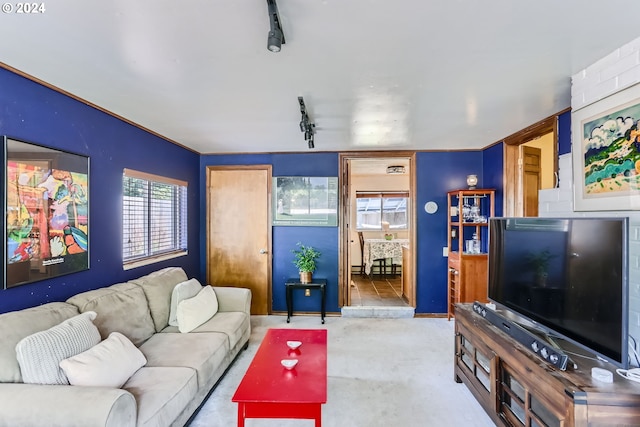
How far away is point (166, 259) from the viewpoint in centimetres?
365

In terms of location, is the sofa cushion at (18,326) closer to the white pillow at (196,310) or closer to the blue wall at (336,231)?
the white pillow at (196,310)

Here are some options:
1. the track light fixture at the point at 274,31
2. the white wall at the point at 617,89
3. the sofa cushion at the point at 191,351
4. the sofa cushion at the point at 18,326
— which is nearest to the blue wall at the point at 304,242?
the sofa cushion at the point at 191,351

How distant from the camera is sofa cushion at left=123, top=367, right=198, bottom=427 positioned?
165 centimetres

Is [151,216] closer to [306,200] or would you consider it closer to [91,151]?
[91,151]

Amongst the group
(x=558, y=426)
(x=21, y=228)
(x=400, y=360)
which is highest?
(x=21, y=228)

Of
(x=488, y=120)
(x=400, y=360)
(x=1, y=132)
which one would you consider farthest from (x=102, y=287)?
(x=488, y=120)

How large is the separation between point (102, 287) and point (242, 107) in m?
2.00

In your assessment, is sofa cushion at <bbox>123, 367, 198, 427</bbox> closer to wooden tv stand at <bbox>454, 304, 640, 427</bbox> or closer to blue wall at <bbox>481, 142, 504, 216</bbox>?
wooden tv stand at <bbox>454, 304, 640, 427</bbox>

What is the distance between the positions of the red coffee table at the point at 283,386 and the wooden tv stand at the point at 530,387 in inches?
44.1

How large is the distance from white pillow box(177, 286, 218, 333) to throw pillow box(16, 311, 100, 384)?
91 cm

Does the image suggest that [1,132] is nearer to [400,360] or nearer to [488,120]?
[400,360]

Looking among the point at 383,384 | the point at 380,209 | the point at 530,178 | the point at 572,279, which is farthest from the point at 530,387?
the point at 380,209

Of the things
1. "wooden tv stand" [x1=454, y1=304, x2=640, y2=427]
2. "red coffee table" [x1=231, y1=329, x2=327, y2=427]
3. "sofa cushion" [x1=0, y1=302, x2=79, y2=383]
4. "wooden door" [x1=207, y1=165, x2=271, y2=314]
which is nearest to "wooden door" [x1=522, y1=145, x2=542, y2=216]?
"wooden tv stand" [x1=454, y1=304, x2=640, y2=427]

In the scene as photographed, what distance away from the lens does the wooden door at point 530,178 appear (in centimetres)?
352
